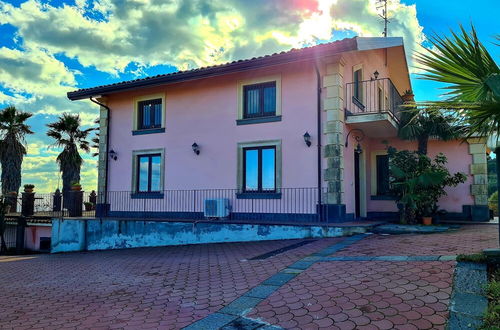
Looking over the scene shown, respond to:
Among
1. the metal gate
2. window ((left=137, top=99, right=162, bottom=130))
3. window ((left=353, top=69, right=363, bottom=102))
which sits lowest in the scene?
the metal gate

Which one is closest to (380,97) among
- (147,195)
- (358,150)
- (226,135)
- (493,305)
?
(358,150)

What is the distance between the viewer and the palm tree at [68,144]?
810 inches

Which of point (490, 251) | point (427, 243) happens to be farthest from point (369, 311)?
point (427, 243)

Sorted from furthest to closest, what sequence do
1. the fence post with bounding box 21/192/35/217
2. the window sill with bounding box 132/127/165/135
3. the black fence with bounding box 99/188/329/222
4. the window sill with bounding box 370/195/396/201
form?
1. the fence post with bounding box 21/192/35/217
2. the window sill with bounding box 132/127/165/135
3. the window sill with bounding box 370/195/396/201
4. the black fence with bounding box 99/188/329/222

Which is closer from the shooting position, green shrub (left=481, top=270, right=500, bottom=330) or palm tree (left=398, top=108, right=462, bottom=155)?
green shrub (left=481, top=270, right=500, bottom=330)

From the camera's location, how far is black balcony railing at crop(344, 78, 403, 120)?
36.5 feet

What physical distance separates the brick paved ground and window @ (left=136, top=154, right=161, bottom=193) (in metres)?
5.68

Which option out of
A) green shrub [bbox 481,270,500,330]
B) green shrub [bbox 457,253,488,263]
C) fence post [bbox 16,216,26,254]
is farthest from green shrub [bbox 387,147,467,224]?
fence post [bbox 16,216,26,254]

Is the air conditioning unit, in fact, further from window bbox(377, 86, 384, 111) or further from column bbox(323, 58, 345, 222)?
window bbox(377, 86, 384, 111)

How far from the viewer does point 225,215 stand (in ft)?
37.0

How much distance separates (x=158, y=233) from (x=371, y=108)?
896cm

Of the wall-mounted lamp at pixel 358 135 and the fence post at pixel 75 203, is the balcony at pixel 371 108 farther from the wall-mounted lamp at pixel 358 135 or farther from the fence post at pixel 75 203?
the fence post at pixel 75 203

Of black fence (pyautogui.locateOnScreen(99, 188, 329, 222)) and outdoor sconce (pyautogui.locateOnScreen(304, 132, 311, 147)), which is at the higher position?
outdoor sconce (pyautogui.locateOnScreen(304, 132, 311, 147))

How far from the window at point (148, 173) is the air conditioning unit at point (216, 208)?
2.67 meters
